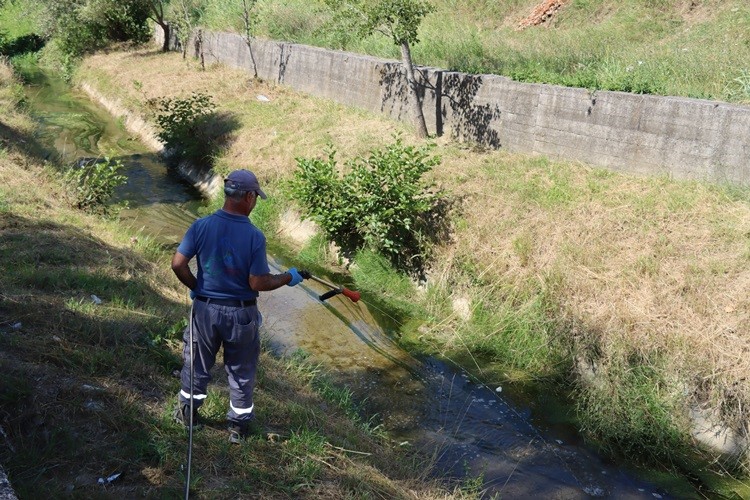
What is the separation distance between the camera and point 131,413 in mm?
5379

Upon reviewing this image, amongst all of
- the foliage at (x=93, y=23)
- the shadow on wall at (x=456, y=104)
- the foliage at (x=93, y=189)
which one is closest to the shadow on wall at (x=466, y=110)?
the shadow on wall at (x=456, y=104)

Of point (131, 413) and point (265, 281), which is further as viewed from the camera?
point (131, 413)

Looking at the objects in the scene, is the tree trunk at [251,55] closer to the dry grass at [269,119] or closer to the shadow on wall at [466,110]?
the dry grass at [269,119]

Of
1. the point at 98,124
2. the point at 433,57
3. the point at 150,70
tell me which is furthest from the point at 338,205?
the point at 150,70

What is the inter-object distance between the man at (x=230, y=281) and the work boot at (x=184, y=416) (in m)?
0.12

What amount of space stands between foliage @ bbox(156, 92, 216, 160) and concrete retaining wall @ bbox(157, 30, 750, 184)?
3.46 metres

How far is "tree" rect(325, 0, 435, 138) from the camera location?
42.0 feet

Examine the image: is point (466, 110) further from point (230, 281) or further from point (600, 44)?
point (230, 281)

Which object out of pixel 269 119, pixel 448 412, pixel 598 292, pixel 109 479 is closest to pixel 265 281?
pixel 109 479

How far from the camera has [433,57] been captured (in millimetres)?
15312

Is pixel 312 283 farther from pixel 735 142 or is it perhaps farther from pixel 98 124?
pixel 98 124

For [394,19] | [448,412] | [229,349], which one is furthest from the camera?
[394,19]

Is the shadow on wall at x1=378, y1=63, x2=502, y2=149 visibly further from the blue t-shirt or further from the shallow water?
the blue t-shirt

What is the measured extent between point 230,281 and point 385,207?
19.9 feet
